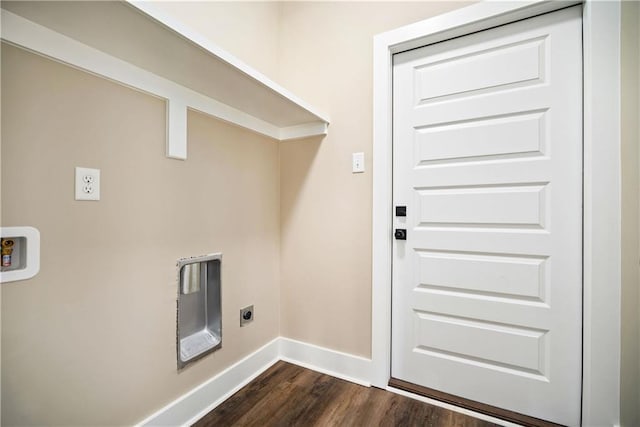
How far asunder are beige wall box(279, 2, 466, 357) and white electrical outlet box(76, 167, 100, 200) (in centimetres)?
110

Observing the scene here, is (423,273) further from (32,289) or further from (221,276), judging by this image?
(32,289)

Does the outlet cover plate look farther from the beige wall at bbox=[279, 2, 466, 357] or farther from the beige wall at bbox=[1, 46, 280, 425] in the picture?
the beige wall at bbox=[279, 2, 466, 357]

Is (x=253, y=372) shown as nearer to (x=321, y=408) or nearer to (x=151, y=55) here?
(x=321, y=408)

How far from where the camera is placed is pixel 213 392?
1485 mm

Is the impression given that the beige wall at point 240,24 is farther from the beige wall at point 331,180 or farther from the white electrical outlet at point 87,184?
the white electrical outlet at point 87,184

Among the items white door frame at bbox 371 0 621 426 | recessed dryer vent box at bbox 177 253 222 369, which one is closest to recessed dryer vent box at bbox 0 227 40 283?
recessed dryer vent box at bbox 177 253 222 369

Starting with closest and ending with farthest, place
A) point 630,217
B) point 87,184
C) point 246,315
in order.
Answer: point 87,184 < point 630,217 < point 246,315

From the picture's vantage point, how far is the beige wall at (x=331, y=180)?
173cm

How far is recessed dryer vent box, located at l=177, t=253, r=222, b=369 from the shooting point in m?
1.39

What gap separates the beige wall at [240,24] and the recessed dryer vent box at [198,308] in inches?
46.0

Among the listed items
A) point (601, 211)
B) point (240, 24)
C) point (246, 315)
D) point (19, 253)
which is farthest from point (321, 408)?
point (240, 24)

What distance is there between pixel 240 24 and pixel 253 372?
6.79 ft

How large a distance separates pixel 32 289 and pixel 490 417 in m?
1.92

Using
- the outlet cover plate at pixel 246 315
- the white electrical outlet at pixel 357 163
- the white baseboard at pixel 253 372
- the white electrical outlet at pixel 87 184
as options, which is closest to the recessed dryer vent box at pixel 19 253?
the white electrical outlet at pixel 87 184
